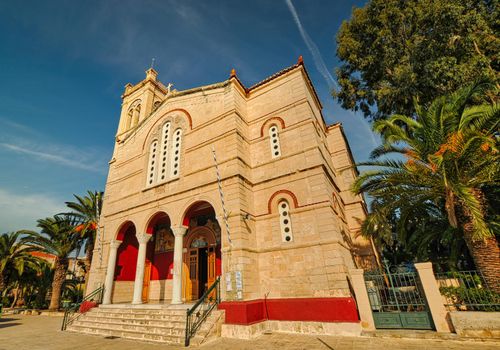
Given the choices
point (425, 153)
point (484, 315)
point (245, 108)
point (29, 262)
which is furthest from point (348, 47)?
point (29, 262)

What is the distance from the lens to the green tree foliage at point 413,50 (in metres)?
11.2

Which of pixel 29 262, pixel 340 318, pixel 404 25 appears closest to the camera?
pixel 340 318

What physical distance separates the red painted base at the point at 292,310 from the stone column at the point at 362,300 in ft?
0.65

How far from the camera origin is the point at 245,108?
14.1m

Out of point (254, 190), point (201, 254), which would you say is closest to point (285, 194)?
point (254, 190)

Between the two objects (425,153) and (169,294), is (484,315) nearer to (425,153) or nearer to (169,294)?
(425,153)

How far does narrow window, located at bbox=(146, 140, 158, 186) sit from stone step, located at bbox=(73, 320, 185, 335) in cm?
688

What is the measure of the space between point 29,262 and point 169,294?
1556 cm

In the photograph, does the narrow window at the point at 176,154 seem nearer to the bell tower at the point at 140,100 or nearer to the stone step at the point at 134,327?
the stone step at the point at 134,327

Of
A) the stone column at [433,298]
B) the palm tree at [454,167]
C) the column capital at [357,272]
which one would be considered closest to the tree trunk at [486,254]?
the palm tree at [454,167]

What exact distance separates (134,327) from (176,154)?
8.49m

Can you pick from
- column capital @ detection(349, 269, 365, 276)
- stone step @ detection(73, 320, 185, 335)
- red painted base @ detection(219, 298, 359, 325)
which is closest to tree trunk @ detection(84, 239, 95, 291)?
stone step @ detection(73, 320, 185, 335)

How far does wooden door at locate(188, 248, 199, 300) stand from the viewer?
1318 centimetres

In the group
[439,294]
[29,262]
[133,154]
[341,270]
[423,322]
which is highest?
[133,154]
